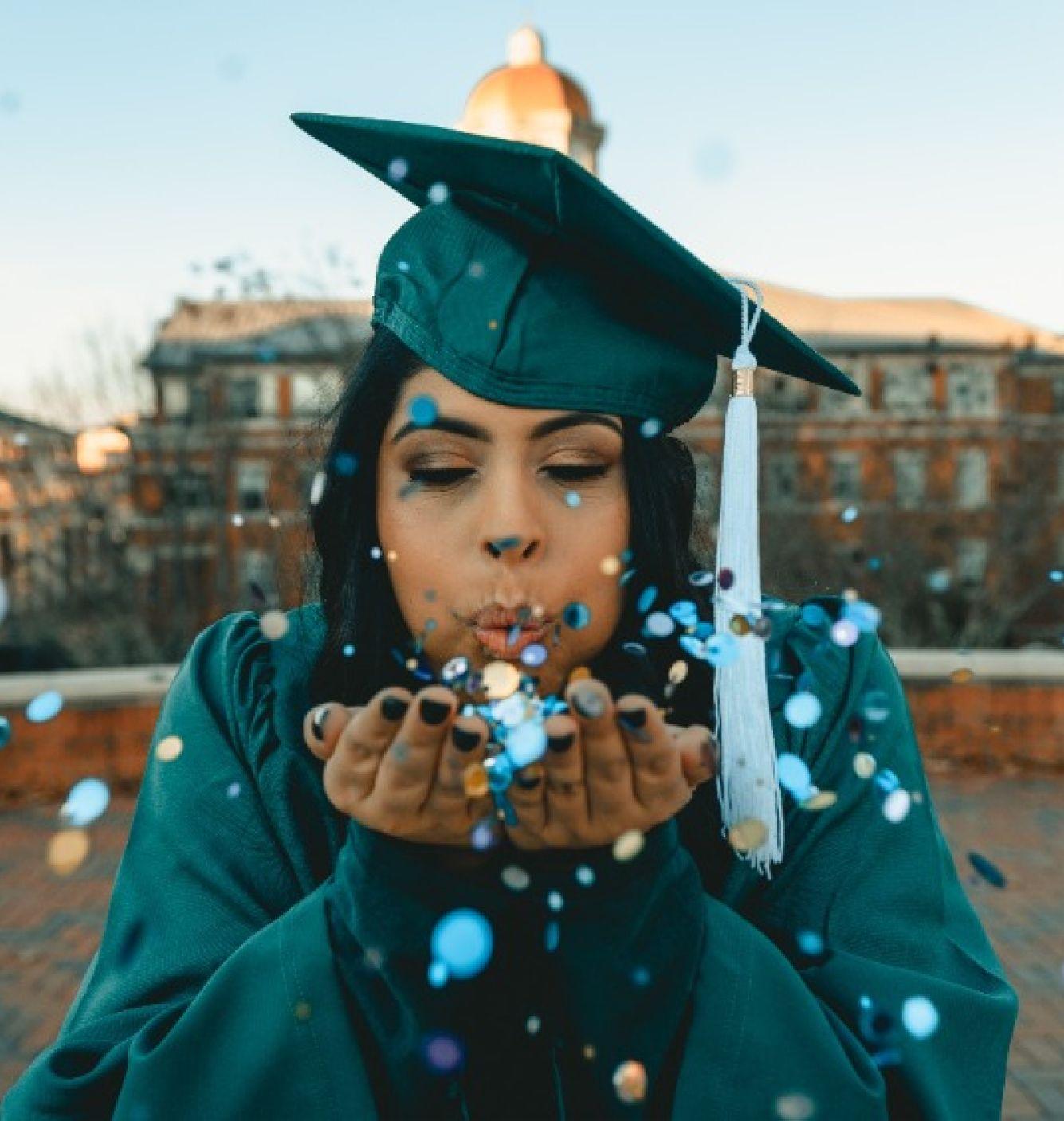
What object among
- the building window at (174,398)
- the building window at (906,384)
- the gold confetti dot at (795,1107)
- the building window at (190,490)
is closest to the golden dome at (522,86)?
the building window at (906,384)

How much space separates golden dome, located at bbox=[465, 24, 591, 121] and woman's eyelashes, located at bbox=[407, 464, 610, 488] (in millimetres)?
33733

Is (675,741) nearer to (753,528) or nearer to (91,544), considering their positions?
(753,528)

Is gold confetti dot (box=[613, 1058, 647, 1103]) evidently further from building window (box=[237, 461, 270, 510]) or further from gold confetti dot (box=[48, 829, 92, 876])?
building window (box=[237, 461, 270, 510])

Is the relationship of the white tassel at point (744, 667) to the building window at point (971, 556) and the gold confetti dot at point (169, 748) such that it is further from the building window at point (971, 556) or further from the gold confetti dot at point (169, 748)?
the building window at point (971, 556)

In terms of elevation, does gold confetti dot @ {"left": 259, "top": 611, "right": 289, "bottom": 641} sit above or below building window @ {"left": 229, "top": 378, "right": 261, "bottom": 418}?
below

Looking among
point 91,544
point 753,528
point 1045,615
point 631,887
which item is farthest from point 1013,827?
point 1045,615

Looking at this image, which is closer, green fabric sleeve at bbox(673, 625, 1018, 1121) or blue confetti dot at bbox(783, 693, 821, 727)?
green fabric sleeve at bbox(673, 625, 1018, 1121)

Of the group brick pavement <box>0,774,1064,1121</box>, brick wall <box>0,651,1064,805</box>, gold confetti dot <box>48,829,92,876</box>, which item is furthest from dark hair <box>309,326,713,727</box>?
brick wall <box>0,651,1064,805</box>

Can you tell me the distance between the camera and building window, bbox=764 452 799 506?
53.9 feet

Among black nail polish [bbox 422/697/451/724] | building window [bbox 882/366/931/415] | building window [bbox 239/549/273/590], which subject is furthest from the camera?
building window [bbox 882/366/931/415]

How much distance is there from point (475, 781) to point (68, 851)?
646 centimetres

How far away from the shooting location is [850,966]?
51.8 inches

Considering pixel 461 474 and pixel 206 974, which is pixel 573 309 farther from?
pixel 206 974

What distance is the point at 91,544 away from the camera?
17000 millimetres
